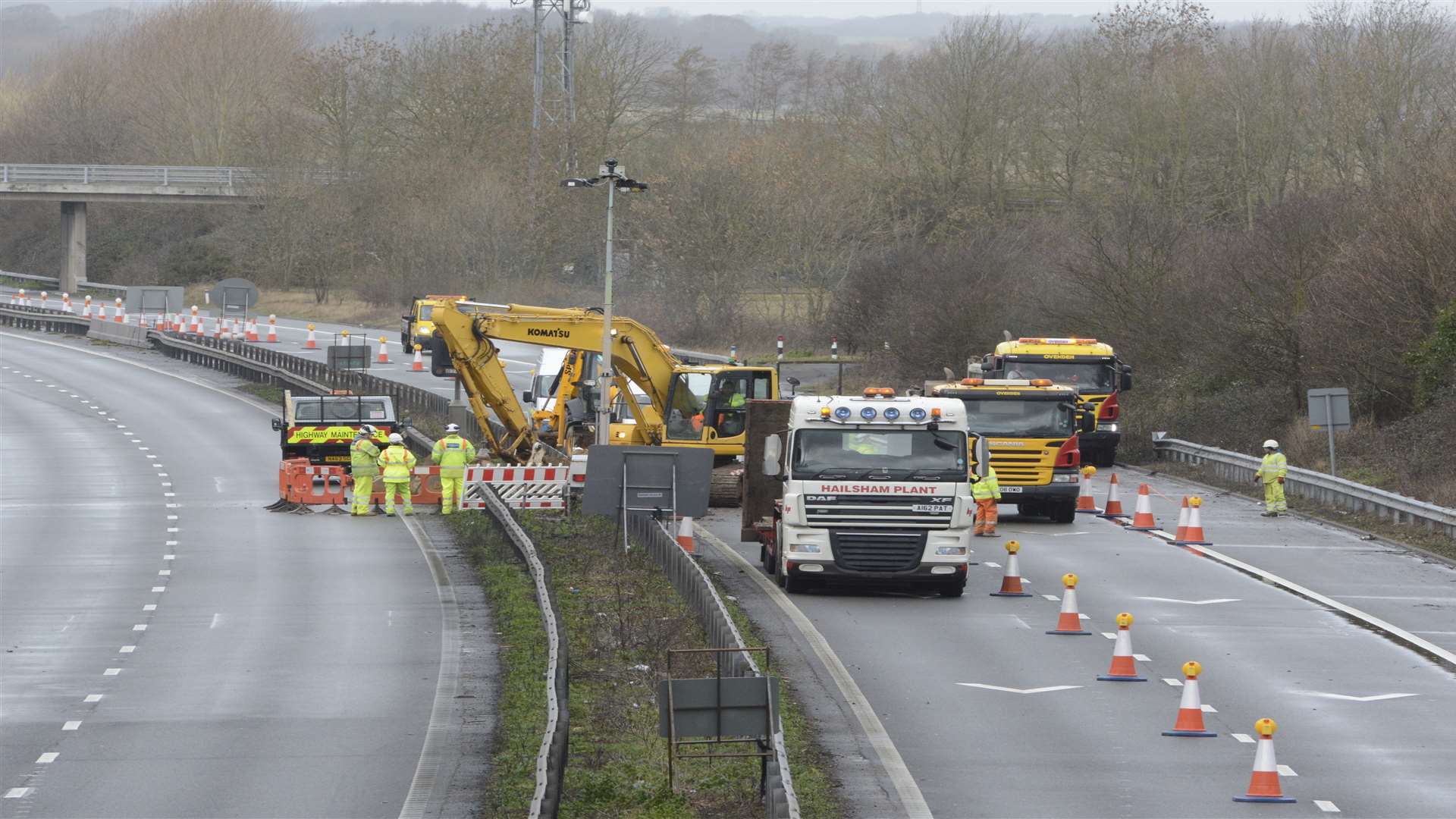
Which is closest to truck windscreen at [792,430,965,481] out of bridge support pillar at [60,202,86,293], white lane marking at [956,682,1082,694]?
white lane marking at [956,682,1082,694]

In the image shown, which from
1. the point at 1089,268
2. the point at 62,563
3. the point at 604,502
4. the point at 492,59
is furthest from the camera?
the point at 492,59

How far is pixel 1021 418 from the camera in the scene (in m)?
31.2

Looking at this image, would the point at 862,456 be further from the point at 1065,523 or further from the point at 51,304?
the point at 51,304

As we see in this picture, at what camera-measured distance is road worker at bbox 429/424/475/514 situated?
1305 inches

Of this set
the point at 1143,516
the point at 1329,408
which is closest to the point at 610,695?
the point at 1143,516

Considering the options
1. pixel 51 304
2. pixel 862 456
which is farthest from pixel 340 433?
pixel 51 304

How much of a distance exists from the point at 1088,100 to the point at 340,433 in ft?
131

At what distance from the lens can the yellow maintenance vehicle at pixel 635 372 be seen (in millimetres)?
34406

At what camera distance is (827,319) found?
219ft

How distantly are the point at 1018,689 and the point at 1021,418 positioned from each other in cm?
1344

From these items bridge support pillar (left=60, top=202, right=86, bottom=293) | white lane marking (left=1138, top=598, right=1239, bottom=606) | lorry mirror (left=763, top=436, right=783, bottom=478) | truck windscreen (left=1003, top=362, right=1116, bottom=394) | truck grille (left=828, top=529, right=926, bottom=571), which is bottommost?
white lane marking (left=1138, top=598, right=1239, bottom=606)

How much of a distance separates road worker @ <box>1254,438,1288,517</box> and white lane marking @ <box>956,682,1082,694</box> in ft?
49.2

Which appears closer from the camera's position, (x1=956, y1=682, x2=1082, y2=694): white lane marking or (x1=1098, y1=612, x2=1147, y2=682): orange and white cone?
(x1=956, y1=682, x2=1082, y2=694): white lane marking

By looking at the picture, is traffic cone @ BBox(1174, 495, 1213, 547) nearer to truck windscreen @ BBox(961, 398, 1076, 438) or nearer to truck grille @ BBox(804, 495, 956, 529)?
truck windscreen @ BBox(961, 398, 1076, 438)
